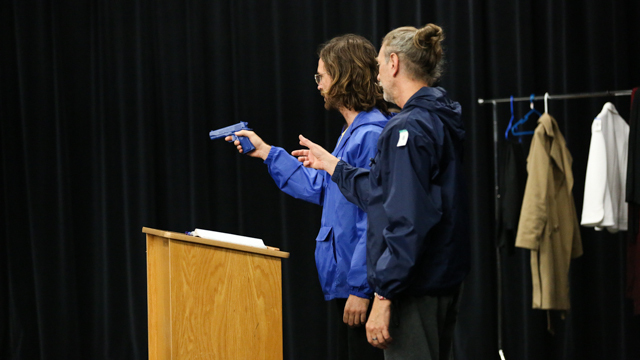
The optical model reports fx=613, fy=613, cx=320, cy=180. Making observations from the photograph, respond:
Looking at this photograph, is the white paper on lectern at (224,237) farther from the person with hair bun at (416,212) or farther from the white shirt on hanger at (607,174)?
the white shirt on hanger at (607,174)

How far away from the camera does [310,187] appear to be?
2412mm

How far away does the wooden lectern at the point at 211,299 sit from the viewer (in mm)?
2049

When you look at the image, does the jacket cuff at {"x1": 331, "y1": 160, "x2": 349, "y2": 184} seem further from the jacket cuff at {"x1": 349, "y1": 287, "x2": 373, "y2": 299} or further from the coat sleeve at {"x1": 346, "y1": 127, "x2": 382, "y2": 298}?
the jacket cuff at {"x1": 349, "y1": 287, "x2": 373, "y2": 299}

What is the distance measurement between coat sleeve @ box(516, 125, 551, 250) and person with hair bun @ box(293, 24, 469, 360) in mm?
1410

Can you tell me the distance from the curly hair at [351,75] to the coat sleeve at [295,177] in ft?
1.18

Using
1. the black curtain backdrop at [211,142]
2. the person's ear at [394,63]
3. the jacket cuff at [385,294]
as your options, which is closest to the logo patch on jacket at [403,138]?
the person's ear at [394,63]

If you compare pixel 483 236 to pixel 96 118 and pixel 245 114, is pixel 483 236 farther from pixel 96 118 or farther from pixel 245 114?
→ pixel 96 118

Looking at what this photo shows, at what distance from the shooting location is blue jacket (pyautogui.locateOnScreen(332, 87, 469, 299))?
5.06 ft

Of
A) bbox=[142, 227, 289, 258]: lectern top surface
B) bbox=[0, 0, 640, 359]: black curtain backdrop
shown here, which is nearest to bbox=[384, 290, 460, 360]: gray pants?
bbox=[142, 227, 289, 258]: lectern top surface

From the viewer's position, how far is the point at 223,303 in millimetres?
2137

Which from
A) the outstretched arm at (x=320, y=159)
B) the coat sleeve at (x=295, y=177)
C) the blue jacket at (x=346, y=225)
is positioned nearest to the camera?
the outstretched arm at (x=320, y=159)

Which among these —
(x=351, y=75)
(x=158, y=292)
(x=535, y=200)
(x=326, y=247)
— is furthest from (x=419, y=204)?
(x=535, y=200)

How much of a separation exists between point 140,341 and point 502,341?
2287 mm

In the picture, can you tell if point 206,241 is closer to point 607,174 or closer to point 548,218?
point 548,218
